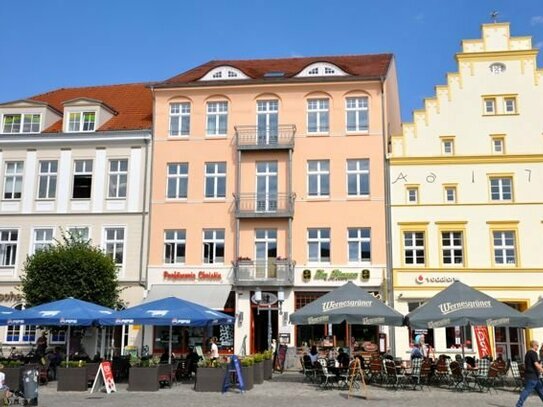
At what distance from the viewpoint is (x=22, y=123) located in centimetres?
3259

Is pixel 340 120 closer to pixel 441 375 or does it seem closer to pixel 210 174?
pixel 210 174

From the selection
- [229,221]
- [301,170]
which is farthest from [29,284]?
[301,170]

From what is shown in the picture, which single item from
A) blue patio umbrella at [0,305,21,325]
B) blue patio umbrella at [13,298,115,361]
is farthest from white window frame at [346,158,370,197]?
blue patio umbrella at [0,305,21,325]

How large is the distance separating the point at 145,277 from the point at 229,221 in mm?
4555

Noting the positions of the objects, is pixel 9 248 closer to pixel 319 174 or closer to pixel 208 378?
pixel 319 174

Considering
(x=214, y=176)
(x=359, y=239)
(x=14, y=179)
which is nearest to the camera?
(x=359, y=239)

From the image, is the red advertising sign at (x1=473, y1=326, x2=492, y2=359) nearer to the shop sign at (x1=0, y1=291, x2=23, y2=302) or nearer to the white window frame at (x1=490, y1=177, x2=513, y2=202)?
the white window frame at (x1=490, y1=177, x2=513, y2=202)

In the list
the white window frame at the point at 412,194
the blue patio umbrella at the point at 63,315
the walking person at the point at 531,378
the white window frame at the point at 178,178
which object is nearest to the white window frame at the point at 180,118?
the white window frame at the point at 178,178

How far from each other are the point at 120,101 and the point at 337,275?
15.4 metres

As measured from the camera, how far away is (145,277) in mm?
29812

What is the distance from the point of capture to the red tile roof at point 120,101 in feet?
106

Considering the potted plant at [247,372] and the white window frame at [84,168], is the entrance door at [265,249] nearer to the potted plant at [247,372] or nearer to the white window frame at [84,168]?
the white window frame at [84,168]

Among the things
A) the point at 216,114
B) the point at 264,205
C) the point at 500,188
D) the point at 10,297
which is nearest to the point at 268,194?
the point at 264,205

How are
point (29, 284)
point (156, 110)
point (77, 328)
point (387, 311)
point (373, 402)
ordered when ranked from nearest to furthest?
point (373, 402) < point (387, 311) < point (29, 284) < point (77, 328) < point (156, 110)
